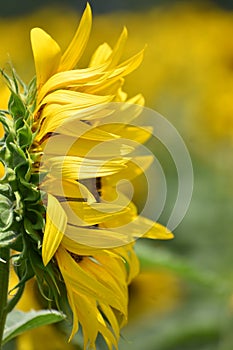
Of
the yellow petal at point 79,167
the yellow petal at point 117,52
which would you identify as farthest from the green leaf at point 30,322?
the yellow petal at point 117,52

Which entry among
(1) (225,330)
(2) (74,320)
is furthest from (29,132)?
(1) (225,330)

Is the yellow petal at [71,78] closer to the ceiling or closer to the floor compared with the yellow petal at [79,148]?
closer to the ceiling

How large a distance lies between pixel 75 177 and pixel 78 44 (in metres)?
0.15

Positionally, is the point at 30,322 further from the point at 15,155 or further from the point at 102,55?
the point at 102,55

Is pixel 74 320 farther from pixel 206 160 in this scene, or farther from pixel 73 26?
pixel 73 26

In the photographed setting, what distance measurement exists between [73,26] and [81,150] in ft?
7.34

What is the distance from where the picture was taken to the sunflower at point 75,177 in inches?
37.6

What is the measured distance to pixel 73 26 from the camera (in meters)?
3.17

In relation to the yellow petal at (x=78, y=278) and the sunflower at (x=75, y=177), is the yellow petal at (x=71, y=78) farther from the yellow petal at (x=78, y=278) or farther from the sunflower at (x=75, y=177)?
the yellow petal at (x=78, y=278)

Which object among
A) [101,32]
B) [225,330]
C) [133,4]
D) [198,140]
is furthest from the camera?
[133,4]

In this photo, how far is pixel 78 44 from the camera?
1004 mm

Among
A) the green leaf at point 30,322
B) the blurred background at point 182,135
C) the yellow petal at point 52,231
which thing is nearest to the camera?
the yellow petal at point 52,231

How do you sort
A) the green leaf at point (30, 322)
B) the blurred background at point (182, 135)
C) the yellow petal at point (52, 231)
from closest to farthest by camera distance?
the yellow petal at point (52, 231)
the green leaf at point (30, 322)
the blurred background at point (182, 135)

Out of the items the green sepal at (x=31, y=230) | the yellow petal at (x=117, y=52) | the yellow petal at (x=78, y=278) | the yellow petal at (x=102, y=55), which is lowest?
the yellow petal at (x=78, y=278)
